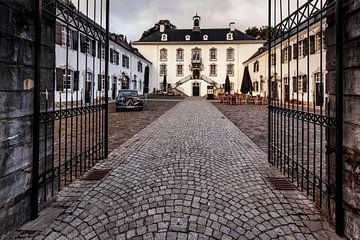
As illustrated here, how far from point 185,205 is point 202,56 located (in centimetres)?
5232

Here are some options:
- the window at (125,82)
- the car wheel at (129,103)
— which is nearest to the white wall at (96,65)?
the window at (125,82)

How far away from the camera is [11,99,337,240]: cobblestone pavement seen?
299 cm

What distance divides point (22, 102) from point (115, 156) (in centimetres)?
338

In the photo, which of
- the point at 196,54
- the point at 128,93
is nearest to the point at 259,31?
the point at 196,54

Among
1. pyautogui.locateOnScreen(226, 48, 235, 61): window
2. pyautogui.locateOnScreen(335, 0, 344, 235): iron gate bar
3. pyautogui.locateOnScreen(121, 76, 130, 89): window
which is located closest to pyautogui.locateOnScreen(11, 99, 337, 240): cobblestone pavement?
pyautogui.locateOnScreen(335, 0, 344, 235): iron gate bar

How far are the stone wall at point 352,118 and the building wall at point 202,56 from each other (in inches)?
1973

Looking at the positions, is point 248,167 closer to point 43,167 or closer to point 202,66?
point 43,167

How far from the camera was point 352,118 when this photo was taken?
279 centimetres

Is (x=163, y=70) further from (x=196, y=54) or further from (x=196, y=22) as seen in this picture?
(x=196, y=22)

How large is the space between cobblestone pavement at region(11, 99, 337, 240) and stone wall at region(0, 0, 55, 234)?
1.19ft

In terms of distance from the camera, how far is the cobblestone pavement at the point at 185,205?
9.80 ft

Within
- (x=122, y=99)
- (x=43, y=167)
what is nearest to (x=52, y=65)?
(x=43, y=167)

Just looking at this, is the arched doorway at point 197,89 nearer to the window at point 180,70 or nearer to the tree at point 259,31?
the window at point 180,70

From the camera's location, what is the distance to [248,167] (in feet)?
17.9
